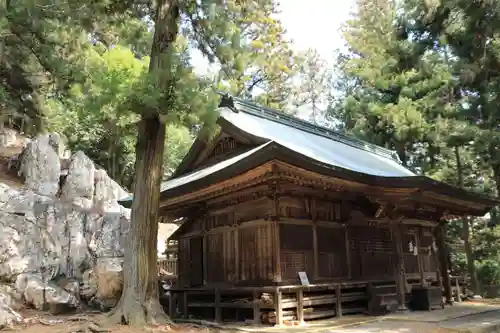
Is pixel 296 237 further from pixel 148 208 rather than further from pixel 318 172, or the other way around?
pixel 148 208

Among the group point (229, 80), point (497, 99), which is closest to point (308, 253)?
point (229, 80)

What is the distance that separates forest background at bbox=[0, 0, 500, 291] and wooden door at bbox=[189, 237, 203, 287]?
11.9 ft

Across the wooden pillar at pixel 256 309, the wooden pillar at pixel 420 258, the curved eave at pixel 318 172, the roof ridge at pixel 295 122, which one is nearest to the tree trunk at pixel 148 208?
the curved eave at pixel 318 172

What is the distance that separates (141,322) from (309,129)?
9.72 metres

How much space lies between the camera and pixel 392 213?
11570 millimetres

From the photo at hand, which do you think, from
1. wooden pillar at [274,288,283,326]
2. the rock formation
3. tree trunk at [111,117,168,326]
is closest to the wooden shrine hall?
wooden pillar at [274,288,283,326]

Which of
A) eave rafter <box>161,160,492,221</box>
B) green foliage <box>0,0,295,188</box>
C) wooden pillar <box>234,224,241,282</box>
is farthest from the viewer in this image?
wooden pillar <box>234,224,241,282</box>

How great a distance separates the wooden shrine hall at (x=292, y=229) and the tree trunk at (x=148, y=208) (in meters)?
1.32

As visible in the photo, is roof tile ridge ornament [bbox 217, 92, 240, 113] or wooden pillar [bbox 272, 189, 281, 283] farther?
roof tile ridge ornament [bbox 217, 92, 240, 113]

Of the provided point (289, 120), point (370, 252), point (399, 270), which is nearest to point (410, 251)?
point (370, 252)

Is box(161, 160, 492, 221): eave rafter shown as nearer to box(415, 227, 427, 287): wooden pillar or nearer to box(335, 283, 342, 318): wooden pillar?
box(415, 227, 427, 287): wooden pillar

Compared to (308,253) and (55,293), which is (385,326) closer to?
(308,253)

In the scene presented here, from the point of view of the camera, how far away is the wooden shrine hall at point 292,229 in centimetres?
953

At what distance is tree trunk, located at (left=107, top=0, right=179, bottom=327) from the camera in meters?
8.23
